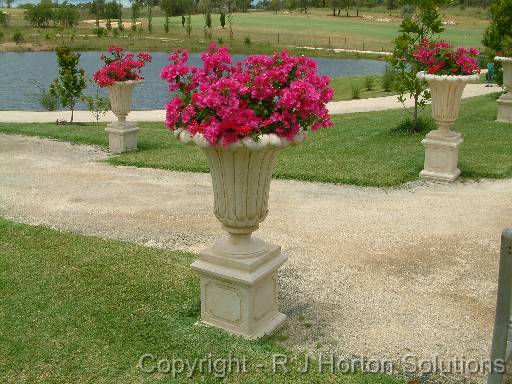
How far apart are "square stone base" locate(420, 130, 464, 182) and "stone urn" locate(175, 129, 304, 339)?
5392 mm

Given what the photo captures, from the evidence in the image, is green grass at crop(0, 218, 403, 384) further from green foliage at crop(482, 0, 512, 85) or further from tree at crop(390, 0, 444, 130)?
green foliage at crop(482, 0, 512, 85)

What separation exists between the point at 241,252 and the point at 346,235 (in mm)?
2676

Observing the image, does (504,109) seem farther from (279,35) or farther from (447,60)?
(279,35)

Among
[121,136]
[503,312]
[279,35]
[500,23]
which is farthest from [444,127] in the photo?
[279,35]

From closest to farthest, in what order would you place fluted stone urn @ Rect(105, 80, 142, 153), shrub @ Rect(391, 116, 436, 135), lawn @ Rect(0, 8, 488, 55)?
fluted stone urn @ Rect(105, 80, 142, 153), shrub @ Rect(391, 116, 436, 135), lawn @ Rect(0, 8, 488, 55)

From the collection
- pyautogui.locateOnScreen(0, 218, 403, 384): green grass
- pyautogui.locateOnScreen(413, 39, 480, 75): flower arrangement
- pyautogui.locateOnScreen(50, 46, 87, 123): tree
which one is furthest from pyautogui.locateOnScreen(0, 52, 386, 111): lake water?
pyautogui.locateOnScreen(0, 218, 403, 384): green grass

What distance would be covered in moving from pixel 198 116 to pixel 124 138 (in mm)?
8118

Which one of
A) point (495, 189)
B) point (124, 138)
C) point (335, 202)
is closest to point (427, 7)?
point (495, 189)

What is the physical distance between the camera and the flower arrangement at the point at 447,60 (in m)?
9.45

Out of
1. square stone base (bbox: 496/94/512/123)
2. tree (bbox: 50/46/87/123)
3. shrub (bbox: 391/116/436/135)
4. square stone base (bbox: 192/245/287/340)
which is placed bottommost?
square stone base (bbox: 192/245/287/340)

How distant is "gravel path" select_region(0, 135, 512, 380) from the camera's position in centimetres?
480

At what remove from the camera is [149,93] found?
29.4 metres

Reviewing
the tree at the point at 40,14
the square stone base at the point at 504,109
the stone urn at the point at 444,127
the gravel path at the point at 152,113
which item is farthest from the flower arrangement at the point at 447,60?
the tree at the point at 40,14

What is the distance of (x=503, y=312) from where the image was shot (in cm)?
354
